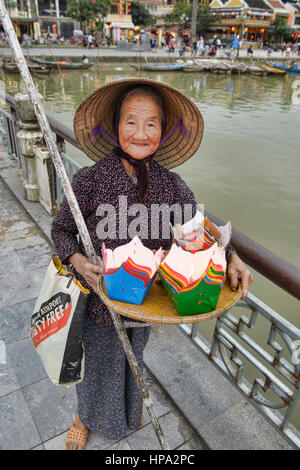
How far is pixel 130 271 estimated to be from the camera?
0.90 meters

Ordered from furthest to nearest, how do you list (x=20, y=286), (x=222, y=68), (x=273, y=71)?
(x=273, y=71) → (x=222, y=68) → (x=20, y=286)

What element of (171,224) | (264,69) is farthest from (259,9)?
(171,224)

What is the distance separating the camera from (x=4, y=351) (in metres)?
2.01

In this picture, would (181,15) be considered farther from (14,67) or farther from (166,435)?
(166,435)

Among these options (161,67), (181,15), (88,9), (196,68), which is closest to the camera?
(161,67)

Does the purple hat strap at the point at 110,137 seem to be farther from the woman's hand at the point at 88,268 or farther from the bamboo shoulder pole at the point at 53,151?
the woman's hand at the point at 88,268

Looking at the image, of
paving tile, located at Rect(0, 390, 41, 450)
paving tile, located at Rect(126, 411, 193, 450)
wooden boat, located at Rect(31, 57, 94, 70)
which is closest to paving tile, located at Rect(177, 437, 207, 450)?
paving tile, located at Rect(126, 411, 193, 450)

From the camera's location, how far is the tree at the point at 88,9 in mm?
33344

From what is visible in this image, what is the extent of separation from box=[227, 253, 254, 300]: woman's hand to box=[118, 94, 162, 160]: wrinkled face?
514 millimetres

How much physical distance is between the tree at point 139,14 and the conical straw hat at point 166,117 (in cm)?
5082

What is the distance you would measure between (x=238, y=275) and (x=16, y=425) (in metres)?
1.34

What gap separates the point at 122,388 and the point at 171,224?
798mm

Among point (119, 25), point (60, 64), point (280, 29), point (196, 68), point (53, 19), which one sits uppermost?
point (53, 19)

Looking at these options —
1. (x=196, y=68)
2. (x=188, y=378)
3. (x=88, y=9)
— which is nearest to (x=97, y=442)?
(x=188, y=378)
